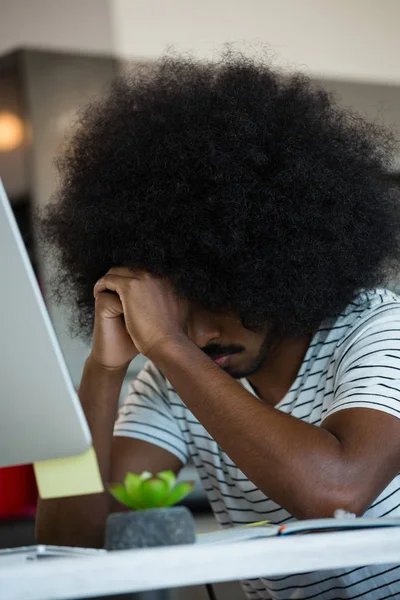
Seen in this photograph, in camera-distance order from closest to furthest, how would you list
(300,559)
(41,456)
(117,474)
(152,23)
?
(300,559) < (41,456) < (117,474) < (152,23)

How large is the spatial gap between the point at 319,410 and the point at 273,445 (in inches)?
13.5

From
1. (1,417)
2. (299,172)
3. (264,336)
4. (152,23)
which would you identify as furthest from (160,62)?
(152,23)

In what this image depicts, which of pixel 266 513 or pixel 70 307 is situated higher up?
pixel 70 307

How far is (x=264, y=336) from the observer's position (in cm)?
130

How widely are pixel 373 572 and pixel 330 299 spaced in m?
0.39

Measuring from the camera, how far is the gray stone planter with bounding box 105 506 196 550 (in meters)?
0.62

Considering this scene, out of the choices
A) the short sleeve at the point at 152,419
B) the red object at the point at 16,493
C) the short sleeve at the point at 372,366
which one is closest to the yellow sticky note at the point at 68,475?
the short sleeve at the point at 372,366

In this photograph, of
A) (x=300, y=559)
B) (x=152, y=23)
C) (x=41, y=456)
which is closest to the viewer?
(x=300, y=559)

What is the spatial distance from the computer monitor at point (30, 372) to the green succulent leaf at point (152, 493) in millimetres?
59

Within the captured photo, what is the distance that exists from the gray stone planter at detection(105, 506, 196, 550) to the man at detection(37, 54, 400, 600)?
1.06ft

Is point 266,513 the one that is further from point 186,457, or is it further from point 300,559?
point 300,559

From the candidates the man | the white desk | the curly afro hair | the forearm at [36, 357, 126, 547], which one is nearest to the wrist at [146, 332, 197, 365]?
the man

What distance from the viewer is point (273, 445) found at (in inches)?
36.5

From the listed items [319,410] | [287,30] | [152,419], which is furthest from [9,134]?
[319,410]
